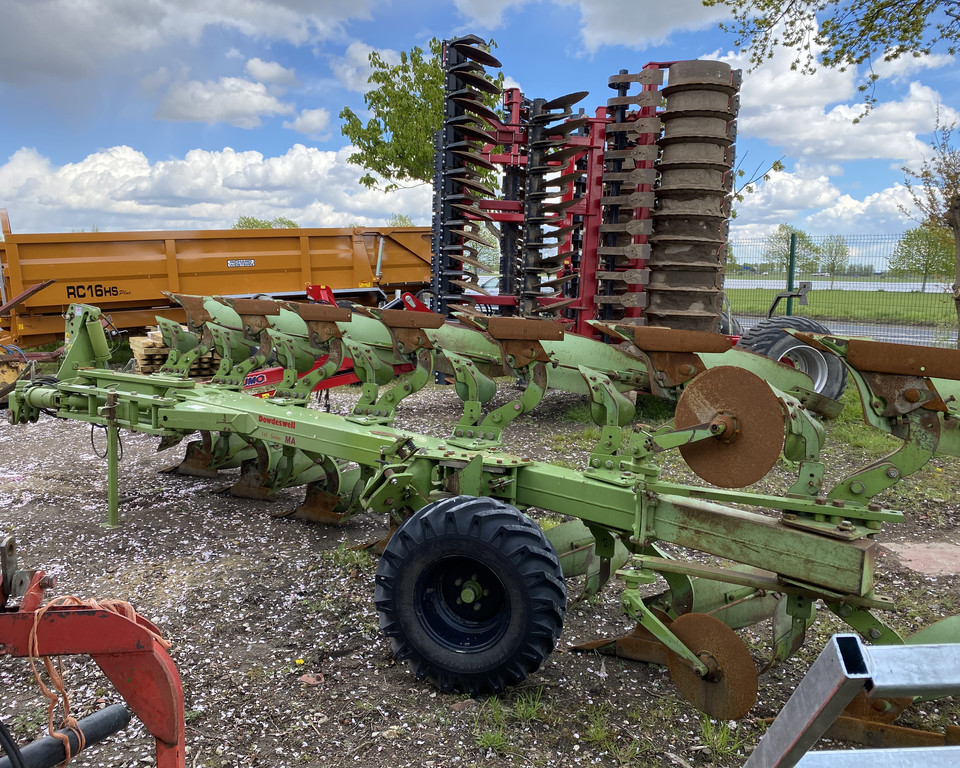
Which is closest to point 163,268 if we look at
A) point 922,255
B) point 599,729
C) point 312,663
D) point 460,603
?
point 312,663

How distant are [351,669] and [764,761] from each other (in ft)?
9.34

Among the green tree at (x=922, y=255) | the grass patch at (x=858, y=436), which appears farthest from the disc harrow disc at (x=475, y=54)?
the green tree at (x=922, y=255)

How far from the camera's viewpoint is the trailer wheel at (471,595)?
3.16 meters

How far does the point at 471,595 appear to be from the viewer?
3.35 meters

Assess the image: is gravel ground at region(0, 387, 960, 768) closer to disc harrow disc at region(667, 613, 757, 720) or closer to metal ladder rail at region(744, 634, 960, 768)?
disc harrow disc at region(667, 613, 757, 720)

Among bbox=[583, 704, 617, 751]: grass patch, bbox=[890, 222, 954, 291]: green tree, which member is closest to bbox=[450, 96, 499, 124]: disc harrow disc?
bbox=[583, 704, 617, 751]: grass patch

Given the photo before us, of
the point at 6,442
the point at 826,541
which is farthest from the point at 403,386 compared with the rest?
the point at 6,442

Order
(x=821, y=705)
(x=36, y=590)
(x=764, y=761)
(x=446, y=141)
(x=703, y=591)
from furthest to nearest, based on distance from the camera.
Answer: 1. (x=446, y=141)
2. (x=703, y=591)
3. (x=36, y=590)
4. (x=764, y=761)
5. (x=821, y=705)

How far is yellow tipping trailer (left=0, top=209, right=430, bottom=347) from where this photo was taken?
449 inches

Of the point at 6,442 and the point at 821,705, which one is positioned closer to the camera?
the point at 821,705

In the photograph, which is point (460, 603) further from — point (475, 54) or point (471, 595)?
point (475, 54)

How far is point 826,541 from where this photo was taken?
2941 mm

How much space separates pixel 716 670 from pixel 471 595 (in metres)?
1.10

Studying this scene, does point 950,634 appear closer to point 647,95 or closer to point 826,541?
point 826,541
